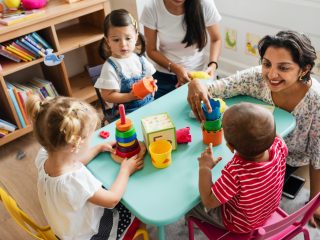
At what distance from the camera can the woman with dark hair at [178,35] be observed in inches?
78.7

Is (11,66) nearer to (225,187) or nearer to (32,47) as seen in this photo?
(32,47)

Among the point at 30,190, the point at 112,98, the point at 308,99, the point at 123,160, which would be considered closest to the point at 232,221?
the point at 123,160

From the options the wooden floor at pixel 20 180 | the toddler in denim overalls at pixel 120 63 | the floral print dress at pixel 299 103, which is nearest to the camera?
the floral print dress at pixel 299 103

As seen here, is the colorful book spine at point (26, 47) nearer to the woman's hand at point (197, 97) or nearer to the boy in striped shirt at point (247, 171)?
the woman's hand at point (197, 97)

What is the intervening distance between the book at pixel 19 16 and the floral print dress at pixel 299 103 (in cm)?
137

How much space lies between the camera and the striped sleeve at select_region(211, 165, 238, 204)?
106cm

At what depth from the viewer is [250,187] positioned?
3.48 ft

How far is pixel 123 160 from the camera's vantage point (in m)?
1.23

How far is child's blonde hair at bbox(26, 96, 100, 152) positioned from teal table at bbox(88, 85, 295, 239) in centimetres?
20

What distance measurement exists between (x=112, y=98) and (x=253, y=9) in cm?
144

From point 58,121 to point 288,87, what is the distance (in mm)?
989

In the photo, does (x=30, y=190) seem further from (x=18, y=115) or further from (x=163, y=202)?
(x=163, y=202)

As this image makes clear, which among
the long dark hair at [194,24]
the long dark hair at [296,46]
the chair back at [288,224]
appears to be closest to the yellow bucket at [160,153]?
the chair back at [288,224]

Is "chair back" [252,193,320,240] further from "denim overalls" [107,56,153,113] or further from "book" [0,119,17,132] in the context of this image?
"book" [0,119,17,132]
